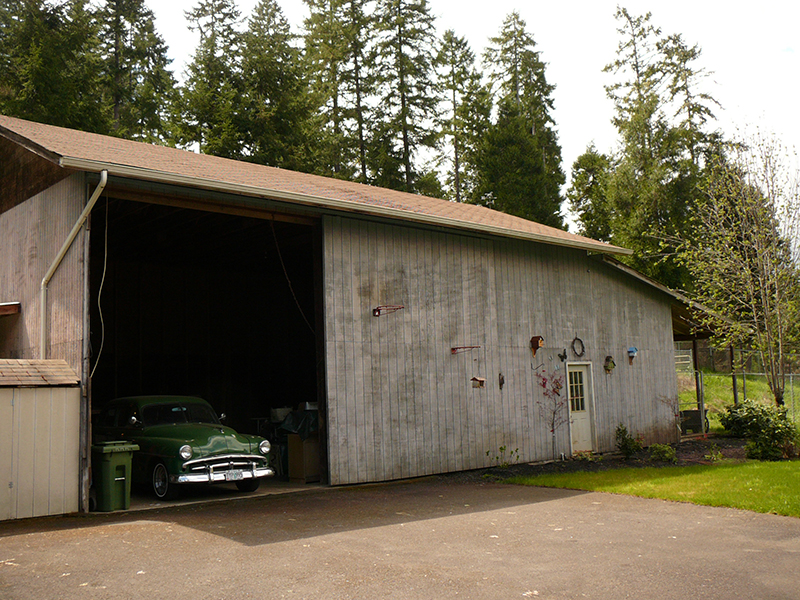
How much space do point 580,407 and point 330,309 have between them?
6.69 m

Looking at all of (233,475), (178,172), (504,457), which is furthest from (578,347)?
(178,172)

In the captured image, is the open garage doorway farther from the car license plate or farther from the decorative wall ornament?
the decorative wall ornament

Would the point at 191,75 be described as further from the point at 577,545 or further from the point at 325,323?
the point at 577,545

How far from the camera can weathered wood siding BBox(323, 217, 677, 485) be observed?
445 inches

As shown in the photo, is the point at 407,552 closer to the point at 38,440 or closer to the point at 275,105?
the point at 38,440

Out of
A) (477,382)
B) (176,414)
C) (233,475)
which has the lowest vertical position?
(233,475)

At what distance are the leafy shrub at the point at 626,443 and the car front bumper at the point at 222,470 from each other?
7747mm

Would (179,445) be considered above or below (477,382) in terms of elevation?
below

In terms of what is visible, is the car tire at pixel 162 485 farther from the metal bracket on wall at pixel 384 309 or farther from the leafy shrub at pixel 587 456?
the leafy shrub at pixel 587 456

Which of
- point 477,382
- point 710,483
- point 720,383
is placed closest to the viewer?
point 710,483

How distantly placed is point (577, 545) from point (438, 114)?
2896 cm

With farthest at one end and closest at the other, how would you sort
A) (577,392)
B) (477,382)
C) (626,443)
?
(577,392) → (626,443) → (477,382)

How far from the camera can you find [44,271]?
10.2 metres

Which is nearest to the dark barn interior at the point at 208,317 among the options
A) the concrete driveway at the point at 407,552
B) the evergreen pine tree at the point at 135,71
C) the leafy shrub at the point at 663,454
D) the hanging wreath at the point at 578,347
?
the hanging wreath at the point at 578,347
